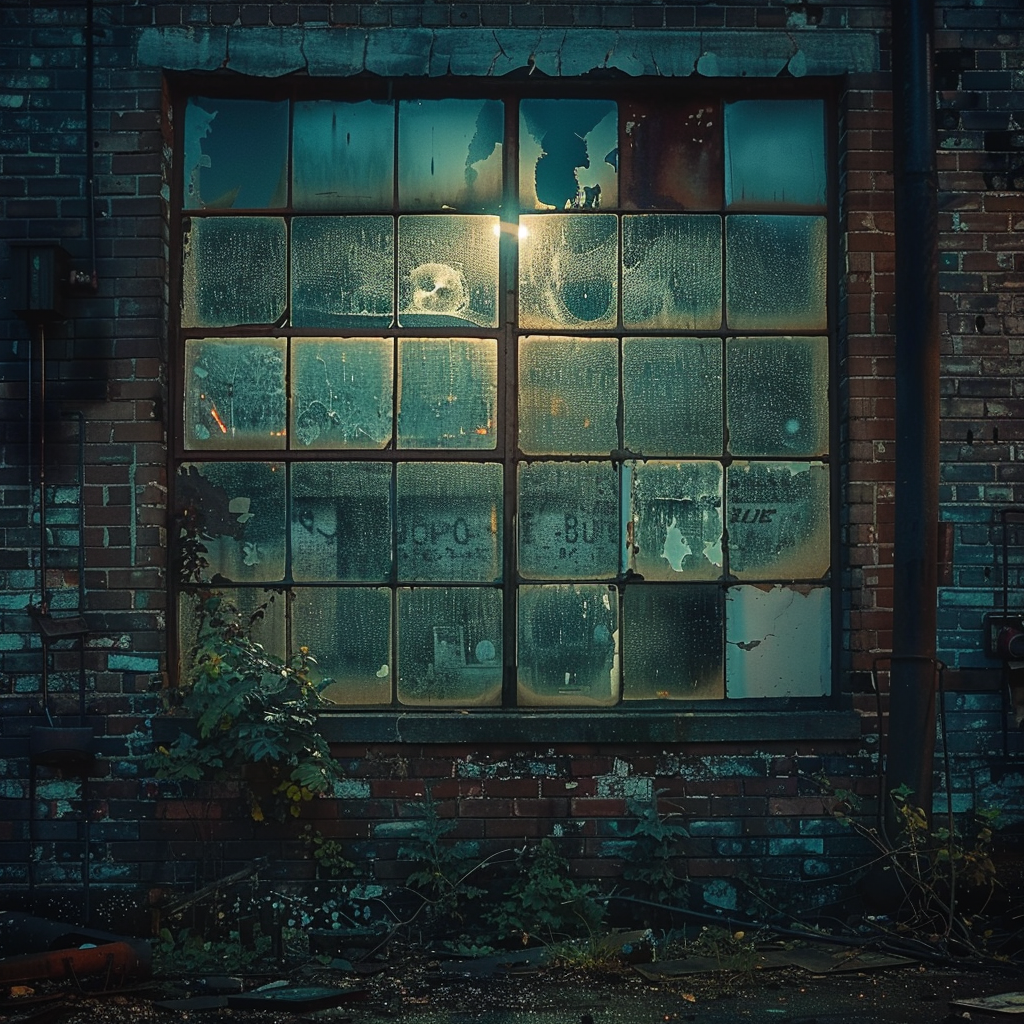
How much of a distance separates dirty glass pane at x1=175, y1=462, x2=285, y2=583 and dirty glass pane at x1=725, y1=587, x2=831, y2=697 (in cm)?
189

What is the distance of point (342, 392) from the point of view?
4.86 metres

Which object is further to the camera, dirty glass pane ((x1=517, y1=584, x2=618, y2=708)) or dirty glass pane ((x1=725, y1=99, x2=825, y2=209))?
dirty glass pane ((x1=725, y1=99, x2=825, y2=209))

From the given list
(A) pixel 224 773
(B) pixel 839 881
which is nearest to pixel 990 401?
(B) pixel 839 881

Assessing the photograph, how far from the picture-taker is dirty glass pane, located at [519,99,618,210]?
4906 millimetres

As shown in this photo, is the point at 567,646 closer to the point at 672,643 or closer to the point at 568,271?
the point at 672,643

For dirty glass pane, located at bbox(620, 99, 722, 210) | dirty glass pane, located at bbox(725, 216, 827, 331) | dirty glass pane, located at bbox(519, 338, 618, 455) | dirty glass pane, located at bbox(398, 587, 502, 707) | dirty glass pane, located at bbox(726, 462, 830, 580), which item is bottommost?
dirty glass pane, located at bbox(398, 587, 502, 707)

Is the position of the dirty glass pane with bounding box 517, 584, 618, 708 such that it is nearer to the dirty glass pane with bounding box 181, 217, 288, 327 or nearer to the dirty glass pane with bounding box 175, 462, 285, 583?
the dirty glass pane with bounding box 175, 462, 285, 583

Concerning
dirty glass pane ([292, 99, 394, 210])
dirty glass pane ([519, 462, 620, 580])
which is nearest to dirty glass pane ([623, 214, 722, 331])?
dirty glass pane ([519, 462, 620, 580])

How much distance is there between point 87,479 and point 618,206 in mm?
2432

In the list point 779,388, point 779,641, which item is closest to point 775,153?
point 779,388

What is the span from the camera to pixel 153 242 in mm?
4738

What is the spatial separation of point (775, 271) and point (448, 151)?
4.76ft

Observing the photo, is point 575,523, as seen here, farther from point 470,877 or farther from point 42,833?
point 42,833

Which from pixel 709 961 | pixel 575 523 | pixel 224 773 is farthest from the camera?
pixel 575 523
